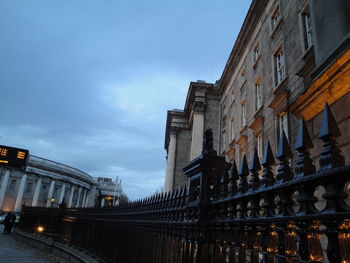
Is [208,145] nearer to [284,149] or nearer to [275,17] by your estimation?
[284,149]

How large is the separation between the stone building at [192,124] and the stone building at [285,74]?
1617 mm

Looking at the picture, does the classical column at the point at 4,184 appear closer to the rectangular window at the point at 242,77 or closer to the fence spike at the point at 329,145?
the rectangular window at the point at 242,77

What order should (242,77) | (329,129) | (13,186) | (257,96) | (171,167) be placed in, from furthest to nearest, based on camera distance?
(13,186) → (171,167) → (242,77) → (257,96) → (329,129)

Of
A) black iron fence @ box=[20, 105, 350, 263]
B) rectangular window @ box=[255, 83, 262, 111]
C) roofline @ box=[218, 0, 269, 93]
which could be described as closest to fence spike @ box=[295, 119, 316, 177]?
black iron fence @ box=[20, 105, 350, 263]

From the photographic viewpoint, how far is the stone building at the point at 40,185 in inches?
2424

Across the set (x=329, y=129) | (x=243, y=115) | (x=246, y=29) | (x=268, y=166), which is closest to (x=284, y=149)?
(x=268, y=166)

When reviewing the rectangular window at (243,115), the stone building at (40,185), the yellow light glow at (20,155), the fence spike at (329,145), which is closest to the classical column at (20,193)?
the stone building at (40,185)

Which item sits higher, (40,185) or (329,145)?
(40,185)

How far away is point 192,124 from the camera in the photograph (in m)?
33.4

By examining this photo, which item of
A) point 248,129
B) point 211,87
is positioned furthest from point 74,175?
point 248,129

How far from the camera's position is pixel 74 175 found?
76188 mm

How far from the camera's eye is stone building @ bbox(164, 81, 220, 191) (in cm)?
2848

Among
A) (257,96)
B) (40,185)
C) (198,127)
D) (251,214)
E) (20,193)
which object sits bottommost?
(251,214)

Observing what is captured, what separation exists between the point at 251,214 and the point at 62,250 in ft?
32.2
